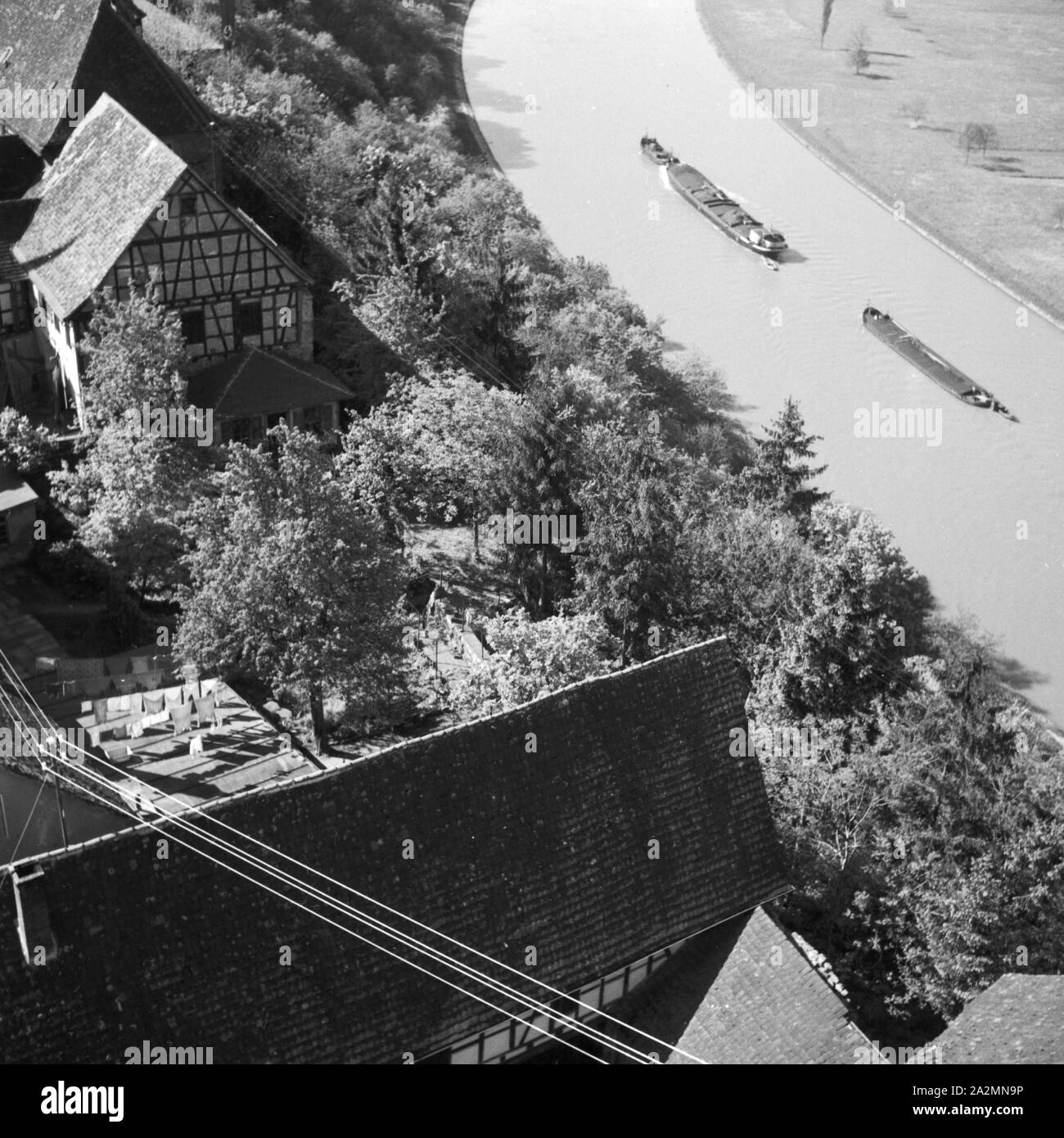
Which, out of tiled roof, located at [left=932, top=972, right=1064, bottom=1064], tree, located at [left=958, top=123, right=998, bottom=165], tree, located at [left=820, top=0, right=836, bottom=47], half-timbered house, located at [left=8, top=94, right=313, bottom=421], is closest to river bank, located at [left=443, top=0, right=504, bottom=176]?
tree, located at [left=820, top=0, right=836, bottom=47]

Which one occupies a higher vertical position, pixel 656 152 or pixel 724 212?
pixel 656 152

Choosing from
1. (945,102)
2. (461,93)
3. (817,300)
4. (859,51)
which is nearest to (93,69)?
(817,300)

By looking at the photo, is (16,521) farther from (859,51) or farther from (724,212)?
(859,51)

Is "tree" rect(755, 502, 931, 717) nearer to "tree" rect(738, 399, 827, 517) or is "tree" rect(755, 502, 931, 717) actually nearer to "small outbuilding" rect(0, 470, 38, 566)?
"tree" rect(738, 399, 827, 517)

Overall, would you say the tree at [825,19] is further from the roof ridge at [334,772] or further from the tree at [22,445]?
the roof ridge at [334,772]

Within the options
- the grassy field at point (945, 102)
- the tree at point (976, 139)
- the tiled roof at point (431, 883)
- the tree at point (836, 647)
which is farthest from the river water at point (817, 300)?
the tiled roof at point (431, 883)
